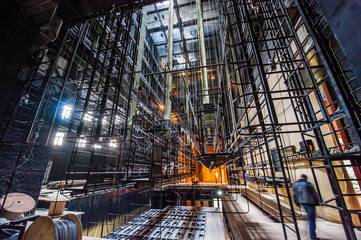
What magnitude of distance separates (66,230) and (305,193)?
3709 mm

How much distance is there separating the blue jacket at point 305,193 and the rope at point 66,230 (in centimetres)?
359

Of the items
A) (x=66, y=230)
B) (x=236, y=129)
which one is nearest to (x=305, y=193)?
(x=236, y=129)

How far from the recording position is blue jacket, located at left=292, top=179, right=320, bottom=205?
7.48 ft

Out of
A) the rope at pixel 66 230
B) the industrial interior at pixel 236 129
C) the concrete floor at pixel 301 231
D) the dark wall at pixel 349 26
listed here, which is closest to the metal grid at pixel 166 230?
the industrial interior at pixel 236 129

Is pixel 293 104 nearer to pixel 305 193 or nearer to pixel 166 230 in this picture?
pixel 305 193

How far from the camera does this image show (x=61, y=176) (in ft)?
21.9

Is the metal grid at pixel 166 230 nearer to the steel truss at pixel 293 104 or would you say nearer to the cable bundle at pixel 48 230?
the cable bundle at pixel 48 230

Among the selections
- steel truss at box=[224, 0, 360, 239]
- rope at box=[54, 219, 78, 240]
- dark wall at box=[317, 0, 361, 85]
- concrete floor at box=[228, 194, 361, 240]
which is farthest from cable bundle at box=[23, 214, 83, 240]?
dark wall at box=[317, 0, 361, 85]

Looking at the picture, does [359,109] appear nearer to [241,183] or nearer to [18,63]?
[18,63]

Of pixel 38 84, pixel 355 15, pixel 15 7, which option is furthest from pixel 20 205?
pixel 355 15

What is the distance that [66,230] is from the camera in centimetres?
177

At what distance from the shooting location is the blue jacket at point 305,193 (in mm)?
2279

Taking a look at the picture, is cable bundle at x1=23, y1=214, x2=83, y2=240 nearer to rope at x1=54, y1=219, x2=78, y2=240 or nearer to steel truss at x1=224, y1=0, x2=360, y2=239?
rope at x1=54, y1=219, x2=78, y2=240

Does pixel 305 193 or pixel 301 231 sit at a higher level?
pixel 305 193
